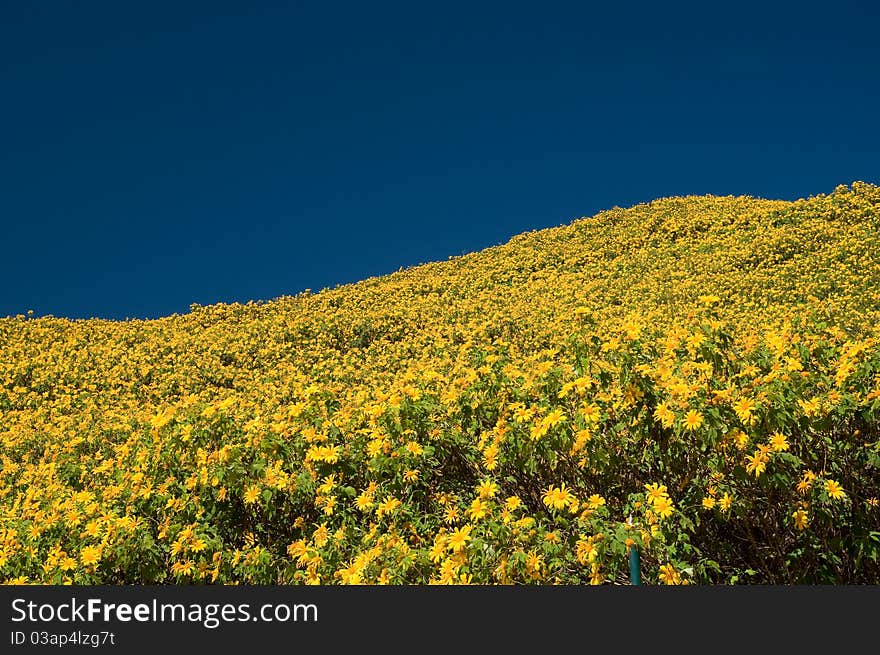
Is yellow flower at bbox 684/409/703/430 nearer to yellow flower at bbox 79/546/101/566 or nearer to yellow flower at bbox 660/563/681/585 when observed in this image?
yellow flower at bbox 660/563/681/585

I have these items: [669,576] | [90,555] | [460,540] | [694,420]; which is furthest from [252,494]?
[694,420]

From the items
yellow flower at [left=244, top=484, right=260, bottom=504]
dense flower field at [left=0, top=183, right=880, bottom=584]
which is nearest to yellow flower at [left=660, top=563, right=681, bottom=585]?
dense flower field at [left=0, top=183, right=880, bottom=584]

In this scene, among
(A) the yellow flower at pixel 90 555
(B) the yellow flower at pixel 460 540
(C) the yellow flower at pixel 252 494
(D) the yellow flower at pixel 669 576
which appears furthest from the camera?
(C) the yellow flower at pixel 252 494

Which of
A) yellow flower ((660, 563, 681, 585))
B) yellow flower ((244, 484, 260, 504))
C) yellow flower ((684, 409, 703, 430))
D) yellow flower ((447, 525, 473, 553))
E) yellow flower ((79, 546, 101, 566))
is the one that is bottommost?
yellow flower ((660, 563, 681, 585))

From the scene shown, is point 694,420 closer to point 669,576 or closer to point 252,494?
point 669,576

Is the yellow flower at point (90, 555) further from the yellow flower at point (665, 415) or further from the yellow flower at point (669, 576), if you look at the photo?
the yellow flower at point (665, 415)

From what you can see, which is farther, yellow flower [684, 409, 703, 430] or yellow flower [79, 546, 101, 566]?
yellow flower [79, 546, 101, 566]

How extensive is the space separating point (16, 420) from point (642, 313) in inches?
514

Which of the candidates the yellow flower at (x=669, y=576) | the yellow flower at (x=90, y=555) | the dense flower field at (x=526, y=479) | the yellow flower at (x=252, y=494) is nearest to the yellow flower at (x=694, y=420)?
the dense flower field at (x=526, y=479)

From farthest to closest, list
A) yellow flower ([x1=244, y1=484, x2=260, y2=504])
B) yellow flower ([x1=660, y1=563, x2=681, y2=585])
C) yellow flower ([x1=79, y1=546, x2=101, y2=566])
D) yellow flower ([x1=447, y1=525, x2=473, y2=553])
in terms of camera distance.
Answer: yellow flower ([x1=244, y1=484, x2=260, y2=504])
yellow flower ([x1=79, y1=546, x2=101, y2=566])
yellow flower ([x1=447, y1=525, x2=473, y2=553])
yellow flower ([x1=660, y1=563, x2=681, y2=585])

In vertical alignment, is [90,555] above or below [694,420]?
below

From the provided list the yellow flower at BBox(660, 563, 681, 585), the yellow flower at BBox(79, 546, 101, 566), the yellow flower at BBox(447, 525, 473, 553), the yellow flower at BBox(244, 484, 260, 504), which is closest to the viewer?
the yellow flower at BBox(660, 563, 681, 585)

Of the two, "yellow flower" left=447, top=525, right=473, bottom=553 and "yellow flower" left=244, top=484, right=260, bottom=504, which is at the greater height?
"yellow flower" left=244, top=484, right=260, bottom=504

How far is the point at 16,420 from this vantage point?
1434cm
